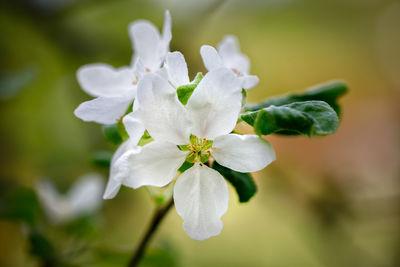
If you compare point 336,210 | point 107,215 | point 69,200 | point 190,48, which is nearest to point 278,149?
point 336,210

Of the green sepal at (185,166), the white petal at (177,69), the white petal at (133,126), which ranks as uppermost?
the white petal at (177,69)

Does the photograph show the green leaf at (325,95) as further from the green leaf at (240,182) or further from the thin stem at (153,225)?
the thin stem at (153,225)

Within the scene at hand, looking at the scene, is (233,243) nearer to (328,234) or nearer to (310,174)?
(310,174)

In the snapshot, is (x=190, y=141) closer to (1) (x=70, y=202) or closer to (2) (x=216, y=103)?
(2) (x=216, y=103)

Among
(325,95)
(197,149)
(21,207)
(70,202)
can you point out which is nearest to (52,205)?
(70,202)

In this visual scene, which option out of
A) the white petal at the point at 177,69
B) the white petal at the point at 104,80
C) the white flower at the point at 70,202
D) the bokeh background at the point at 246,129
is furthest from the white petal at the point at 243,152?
the white flower at the point at 70,202

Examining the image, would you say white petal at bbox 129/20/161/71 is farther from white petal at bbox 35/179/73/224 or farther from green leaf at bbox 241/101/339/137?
white petal at bbox 35/179/73/224
